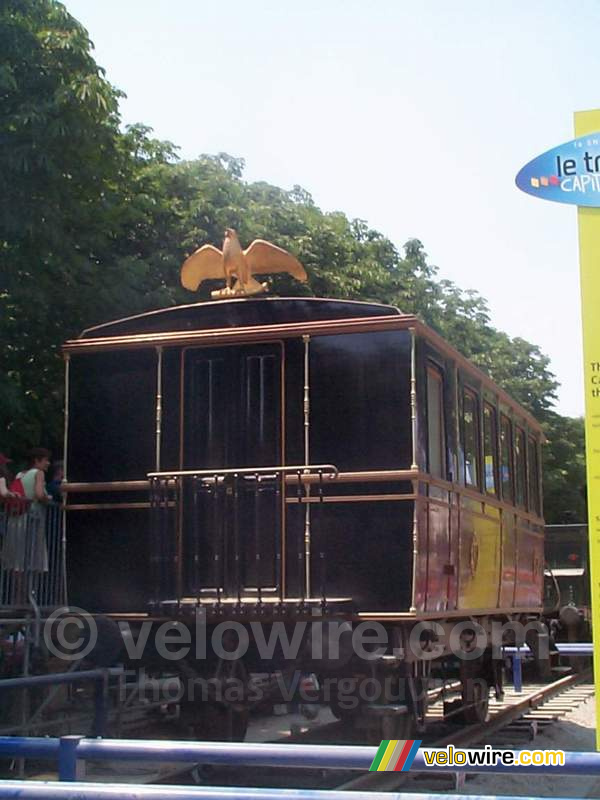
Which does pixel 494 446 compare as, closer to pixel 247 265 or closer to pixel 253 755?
pixel 247 265

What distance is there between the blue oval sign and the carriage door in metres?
5.68

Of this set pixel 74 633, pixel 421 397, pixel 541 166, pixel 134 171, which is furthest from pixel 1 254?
pixel 541 166

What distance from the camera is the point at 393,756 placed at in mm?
3627

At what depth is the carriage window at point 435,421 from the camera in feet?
29.9

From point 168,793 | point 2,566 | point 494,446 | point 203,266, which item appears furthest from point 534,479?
point 168,793

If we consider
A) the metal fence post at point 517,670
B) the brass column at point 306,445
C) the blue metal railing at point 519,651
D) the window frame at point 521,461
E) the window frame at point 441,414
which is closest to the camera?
the brass column at point 306,445

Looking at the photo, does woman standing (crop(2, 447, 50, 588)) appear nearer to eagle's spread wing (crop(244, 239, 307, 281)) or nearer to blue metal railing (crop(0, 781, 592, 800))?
eagle's spread wing (crop(244, 239, 307, 281))

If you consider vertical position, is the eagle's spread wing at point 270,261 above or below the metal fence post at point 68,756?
above

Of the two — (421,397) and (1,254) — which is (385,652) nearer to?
(421,397)

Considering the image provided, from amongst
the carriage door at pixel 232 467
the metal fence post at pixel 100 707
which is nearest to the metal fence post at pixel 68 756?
the metal fence post at pixel 100 707

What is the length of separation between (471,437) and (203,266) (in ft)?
9.64

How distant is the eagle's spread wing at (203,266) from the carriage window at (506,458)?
375cm

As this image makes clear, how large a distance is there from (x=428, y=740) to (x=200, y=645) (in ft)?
10.3

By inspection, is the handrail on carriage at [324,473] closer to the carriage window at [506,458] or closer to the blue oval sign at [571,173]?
the carriage window at [506,458]
